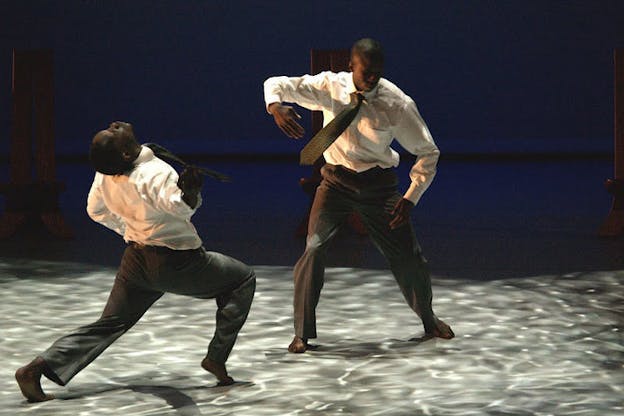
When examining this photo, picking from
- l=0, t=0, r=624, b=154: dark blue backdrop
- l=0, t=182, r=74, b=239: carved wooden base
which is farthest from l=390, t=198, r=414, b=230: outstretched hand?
l=0, t=0, r=624, b=154: dark blue backdrop

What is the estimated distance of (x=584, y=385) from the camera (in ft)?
14.2

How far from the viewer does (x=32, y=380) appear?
4.08 m

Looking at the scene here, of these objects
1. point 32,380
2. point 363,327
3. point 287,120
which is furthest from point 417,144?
point 32,380

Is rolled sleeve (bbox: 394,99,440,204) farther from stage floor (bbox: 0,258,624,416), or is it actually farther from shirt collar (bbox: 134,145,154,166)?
shirt collar (bbox: 134,145,154,166)

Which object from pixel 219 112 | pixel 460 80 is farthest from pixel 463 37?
pixel 219 112

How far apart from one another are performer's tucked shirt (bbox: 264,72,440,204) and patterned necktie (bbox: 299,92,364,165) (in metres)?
0.07

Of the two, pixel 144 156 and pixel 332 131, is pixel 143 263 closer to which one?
pixel 144 156

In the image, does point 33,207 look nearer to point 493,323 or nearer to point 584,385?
point 493,323

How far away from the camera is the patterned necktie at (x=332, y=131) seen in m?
4.74

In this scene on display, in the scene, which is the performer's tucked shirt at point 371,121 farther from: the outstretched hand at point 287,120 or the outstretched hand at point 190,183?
the outstretched hand at point 190,183

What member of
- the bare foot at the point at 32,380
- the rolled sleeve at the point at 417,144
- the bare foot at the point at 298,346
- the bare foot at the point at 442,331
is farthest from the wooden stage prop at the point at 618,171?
the bare foot at the point at 32,380

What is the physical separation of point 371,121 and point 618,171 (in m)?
3.76

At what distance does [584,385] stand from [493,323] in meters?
1.04

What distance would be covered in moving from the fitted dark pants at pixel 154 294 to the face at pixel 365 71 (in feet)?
3.13
